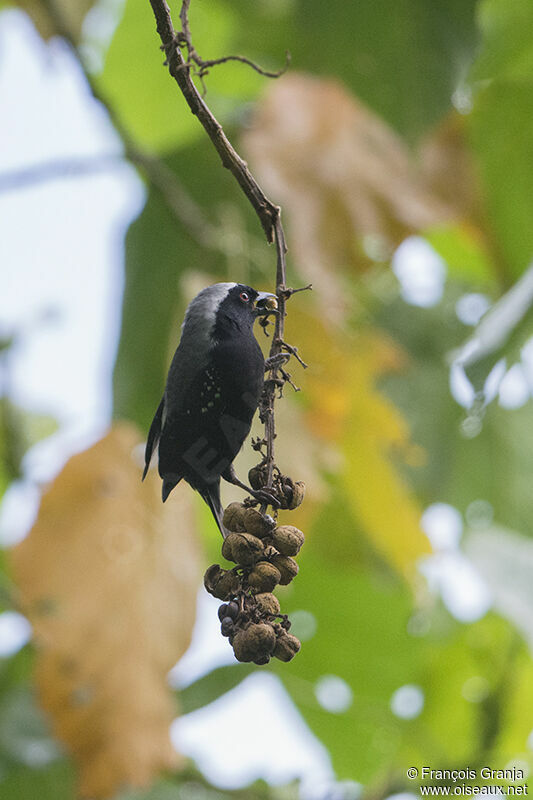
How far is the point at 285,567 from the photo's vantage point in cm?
58

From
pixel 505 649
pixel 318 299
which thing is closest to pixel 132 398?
pixel 318 299

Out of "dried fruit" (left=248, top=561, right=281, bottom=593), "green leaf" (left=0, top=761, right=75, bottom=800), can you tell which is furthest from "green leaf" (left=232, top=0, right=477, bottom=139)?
"green leaf" (left=0, top=761, right=75, bottom=800)

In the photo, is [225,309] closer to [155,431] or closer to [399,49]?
[155,431]

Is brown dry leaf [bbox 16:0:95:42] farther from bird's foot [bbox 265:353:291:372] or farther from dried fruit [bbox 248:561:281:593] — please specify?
dried fruit [bbox 248:561:281:593]

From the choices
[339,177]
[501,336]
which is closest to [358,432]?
[339,177]

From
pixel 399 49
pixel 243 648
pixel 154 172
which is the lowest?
pixel 243 648

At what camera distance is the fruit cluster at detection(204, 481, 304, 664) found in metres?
0.53

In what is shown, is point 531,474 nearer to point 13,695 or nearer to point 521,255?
point 521,255

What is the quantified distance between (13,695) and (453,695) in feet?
3.95

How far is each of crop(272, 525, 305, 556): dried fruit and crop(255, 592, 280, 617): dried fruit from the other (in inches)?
1.6

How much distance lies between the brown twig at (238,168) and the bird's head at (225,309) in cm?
10

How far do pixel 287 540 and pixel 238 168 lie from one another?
235 millimetres

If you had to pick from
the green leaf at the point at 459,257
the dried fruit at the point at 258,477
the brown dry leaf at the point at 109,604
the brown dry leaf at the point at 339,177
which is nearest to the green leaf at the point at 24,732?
the brown dry leaf at the point at 109,604

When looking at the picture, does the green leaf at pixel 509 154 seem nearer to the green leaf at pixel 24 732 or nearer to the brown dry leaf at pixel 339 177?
the brown dry leaf at pixel 339 177
